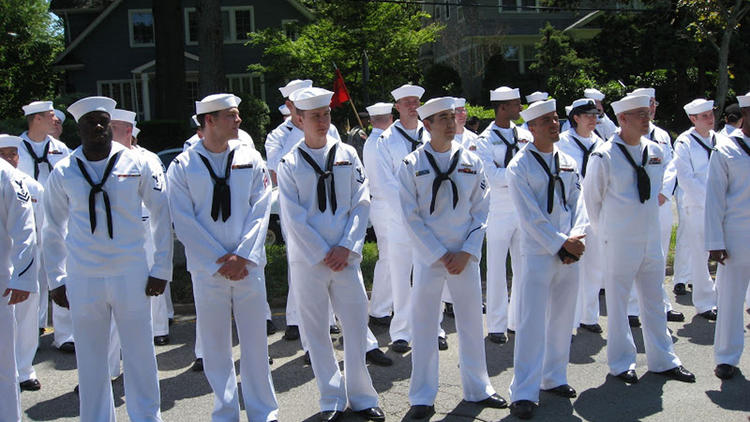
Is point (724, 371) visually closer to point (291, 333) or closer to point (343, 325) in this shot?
point (343, 325)

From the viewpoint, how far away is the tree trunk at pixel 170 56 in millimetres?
24812

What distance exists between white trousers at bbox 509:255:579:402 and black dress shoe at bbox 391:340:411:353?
5.70 feet

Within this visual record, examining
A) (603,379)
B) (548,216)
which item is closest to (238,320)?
(548,216)

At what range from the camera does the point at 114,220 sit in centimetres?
528

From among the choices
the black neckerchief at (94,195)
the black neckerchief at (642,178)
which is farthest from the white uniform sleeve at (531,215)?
the black neckerchief at (94,195)

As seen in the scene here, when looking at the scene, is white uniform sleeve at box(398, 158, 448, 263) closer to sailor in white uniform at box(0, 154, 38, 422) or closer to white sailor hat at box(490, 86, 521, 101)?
white sailor hat at box(490, 86, 521, 101)

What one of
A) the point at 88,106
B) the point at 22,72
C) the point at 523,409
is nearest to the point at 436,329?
the point at 523,409

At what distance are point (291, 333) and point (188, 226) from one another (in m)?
2.98

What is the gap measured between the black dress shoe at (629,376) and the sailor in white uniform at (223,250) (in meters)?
3.09

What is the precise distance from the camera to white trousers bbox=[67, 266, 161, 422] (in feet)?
17.1

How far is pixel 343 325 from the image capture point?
235 inches

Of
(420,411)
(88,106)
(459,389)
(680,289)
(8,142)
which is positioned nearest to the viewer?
(88,106)

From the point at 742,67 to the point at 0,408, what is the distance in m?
31.3

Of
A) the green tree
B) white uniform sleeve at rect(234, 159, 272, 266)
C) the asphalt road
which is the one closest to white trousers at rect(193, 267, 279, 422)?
white uniform sleeve at rect(234, 159, 272, 266)
